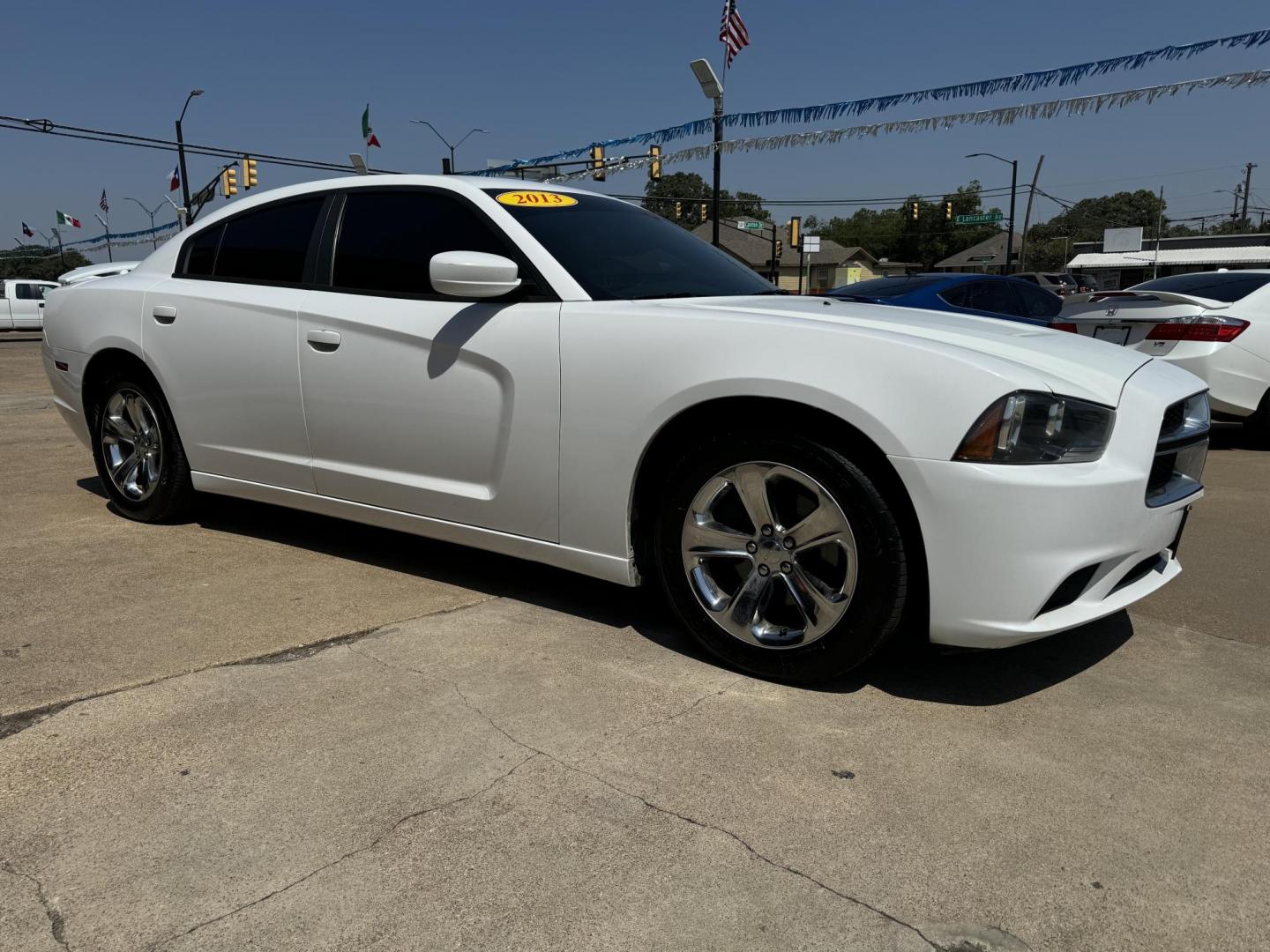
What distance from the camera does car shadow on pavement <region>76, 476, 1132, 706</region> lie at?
292cm

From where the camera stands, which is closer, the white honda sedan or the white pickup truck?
the white honda sedan

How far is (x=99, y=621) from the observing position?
3.33m

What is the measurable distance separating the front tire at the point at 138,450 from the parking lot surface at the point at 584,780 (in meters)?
0.82

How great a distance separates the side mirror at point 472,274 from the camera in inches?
124

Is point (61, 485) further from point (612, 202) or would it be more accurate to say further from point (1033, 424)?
point (1033, 424)

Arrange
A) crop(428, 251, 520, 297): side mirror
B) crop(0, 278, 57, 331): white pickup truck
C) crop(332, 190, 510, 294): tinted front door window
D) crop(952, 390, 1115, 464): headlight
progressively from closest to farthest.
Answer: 1. crop(952, 390, 1115, 464): headlight
2. crop(428, 251, 520, 297): side mirror
3. crop(332, 190, 510, 294): tinted front door window
4. crop(0, 278, 57, 331): white pickup truck

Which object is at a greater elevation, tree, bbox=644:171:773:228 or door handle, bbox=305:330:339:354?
tree, bbox=644:171:773:228

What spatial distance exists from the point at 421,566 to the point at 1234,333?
6.11 metres

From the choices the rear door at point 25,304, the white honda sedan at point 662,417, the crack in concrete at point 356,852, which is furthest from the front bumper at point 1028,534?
the rear door at point 25,304

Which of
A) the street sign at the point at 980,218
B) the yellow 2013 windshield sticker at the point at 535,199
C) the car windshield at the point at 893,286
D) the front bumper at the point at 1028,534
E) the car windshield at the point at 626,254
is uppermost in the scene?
the street sign at the point at 980,218

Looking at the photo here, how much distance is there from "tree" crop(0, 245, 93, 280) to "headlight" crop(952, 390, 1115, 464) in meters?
80.8

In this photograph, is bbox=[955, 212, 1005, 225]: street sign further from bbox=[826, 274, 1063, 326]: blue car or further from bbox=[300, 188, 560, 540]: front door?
bbox=[300, 188, 560, 540]: front door

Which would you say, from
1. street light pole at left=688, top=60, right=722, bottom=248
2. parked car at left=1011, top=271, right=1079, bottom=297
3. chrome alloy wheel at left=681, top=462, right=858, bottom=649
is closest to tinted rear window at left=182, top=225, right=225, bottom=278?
chrome alloy wheel at left=681, top=462, right=858, bottom=649

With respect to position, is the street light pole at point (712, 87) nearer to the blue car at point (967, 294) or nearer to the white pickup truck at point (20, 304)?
the blue car at point (967, 294)
